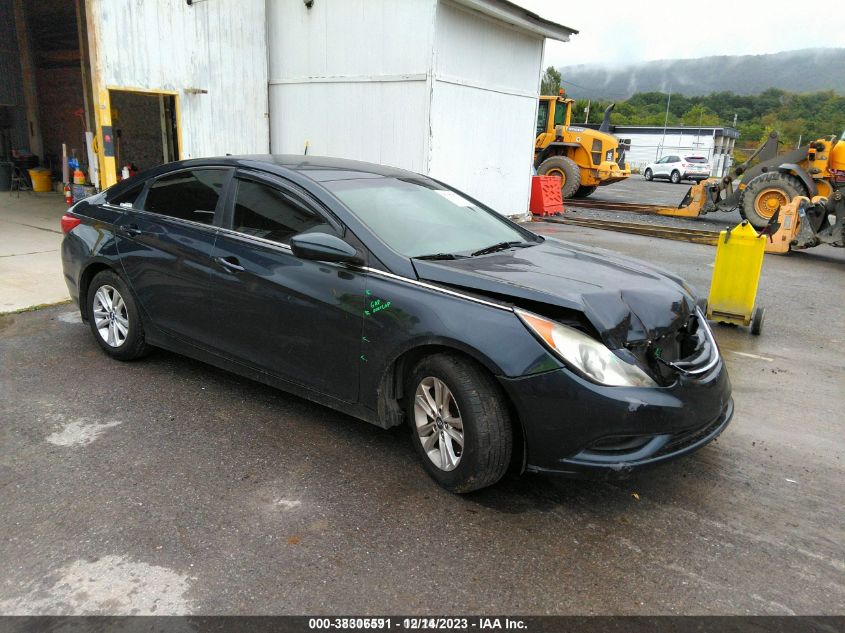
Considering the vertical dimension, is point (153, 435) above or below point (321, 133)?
below

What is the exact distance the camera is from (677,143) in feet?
170

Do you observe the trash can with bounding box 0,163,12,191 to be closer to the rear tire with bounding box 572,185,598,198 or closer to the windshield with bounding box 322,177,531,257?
the windshield with bounding box 322,177,531,257

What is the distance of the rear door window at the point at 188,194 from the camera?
418cm

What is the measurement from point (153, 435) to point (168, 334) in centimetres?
88

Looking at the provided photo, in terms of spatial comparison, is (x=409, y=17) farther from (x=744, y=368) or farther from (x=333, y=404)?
(x=333, y=404)

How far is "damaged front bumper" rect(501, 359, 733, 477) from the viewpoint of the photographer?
277cm

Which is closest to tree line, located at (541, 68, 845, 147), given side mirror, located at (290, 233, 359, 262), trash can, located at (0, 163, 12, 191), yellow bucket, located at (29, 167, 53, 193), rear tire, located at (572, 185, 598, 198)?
rear tire, located at (572, 185, 598, 198)

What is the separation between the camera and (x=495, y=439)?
9.59 feet

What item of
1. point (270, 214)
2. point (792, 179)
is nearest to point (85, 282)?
point (270, 214)

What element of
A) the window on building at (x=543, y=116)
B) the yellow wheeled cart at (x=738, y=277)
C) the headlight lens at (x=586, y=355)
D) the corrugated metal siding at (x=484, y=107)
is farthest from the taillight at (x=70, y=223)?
the window on building at (x=543, y=116)

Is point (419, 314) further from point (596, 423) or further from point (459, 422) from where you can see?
point (596, 423)

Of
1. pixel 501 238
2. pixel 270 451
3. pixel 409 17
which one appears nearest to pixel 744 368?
pixel 501 238

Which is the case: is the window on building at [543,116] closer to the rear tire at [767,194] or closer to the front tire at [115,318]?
the rear tire at [767,194]

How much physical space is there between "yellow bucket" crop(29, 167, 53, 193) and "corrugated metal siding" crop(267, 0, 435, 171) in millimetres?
7103
